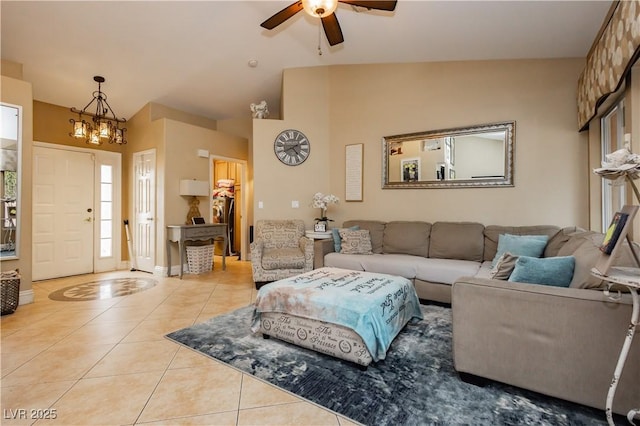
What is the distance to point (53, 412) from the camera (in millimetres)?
1567

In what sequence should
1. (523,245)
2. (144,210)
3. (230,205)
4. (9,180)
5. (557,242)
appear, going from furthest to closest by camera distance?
1. (230,205)
2. (144,210)
3. (9,180)
4. (523,245)
5. (557,242)

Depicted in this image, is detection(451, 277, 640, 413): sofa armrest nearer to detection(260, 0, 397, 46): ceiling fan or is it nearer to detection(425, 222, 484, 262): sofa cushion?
detection(425, 222, 484, 262): sofa cushion

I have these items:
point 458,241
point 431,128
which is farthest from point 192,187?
point 458,241

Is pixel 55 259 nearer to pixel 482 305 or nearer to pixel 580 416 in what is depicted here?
pixel 482 305

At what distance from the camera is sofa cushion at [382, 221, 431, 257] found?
3752mm

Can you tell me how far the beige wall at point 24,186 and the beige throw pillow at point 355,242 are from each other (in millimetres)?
3672

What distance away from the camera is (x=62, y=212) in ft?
15.5

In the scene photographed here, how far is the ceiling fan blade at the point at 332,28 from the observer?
96.7 inches

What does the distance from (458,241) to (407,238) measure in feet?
1.97

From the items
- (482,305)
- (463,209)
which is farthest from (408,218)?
(482,305)

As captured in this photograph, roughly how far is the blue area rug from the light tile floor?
0.12 meters

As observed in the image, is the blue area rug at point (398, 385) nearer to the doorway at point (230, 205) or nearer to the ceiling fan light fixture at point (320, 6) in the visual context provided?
the ceiling fan light fixture at point (320, 6)

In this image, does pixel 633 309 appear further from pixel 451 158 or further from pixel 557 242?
pixel 451 158

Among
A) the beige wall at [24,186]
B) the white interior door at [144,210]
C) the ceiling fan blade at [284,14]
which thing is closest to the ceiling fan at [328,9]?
the ceiling fan blade at [284,14]
